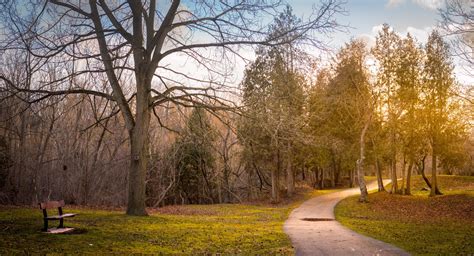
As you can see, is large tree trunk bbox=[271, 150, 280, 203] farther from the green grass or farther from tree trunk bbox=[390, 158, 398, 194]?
the green grass

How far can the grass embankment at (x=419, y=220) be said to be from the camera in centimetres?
1274

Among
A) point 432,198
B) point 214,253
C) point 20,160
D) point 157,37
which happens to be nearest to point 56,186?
point 20,160

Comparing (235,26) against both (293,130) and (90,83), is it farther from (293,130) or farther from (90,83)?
(90,83)

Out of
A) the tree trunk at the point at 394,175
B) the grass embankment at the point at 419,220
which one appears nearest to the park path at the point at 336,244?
the grass embankment at the point at 419,220

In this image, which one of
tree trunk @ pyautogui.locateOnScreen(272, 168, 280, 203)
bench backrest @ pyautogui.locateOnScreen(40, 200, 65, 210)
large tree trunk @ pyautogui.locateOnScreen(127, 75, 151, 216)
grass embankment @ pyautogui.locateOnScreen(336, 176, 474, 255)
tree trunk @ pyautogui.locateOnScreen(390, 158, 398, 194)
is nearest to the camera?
bench backrest @ pyautogui.locateOnScreen(40, 200, 65, 210)

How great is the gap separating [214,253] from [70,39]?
9.00 metres

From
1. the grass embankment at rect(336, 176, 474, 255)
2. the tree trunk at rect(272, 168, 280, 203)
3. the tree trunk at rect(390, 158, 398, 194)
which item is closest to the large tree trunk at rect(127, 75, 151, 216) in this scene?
the grass embankment at rect(336, 176, 474, 255)

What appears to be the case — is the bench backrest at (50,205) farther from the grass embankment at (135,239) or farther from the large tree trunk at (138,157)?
the large tree trunk at (138,157)

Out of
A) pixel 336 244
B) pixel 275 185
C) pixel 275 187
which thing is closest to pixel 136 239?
pixel 336 244

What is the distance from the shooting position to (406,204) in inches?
1198

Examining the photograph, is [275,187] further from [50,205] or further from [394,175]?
[50,205]

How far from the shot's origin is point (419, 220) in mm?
21922

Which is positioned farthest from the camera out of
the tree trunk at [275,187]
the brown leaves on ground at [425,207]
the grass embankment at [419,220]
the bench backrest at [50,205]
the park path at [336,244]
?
the tree trunk at [275,187]

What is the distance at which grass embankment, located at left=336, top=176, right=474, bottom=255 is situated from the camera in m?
12.7
